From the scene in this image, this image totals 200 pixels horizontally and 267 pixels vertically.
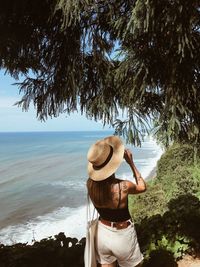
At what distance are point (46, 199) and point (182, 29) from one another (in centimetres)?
2263

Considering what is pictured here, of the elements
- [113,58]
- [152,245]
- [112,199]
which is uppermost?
[113,58]

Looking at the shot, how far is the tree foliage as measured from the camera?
14.0ft

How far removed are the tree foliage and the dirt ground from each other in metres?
2.08

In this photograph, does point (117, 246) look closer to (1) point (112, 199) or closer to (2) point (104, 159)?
(1) point (112, 199)

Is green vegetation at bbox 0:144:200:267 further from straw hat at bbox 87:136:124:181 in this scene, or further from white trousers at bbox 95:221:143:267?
straw hat at bbox 87:136:124:181

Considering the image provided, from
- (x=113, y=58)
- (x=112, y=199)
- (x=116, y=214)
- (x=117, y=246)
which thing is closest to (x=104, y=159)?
(x=112, y=199)

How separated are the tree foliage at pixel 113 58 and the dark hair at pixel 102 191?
1.42 meters

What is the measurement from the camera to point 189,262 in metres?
5.97

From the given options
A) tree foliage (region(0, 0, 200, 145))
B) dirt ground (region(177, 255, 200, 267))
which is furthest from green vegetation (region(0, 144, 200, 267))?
tree foliage (region(0, 0, 200, 145))

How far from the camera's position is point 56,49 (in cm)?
525

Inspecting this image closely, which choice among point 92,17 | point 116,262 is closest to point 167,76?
point 92,17

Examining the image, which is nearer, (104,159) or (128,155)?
(104,159)

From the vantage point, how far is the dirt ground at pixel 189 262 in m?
5.89

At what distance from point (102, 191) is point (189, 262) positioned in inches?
120
